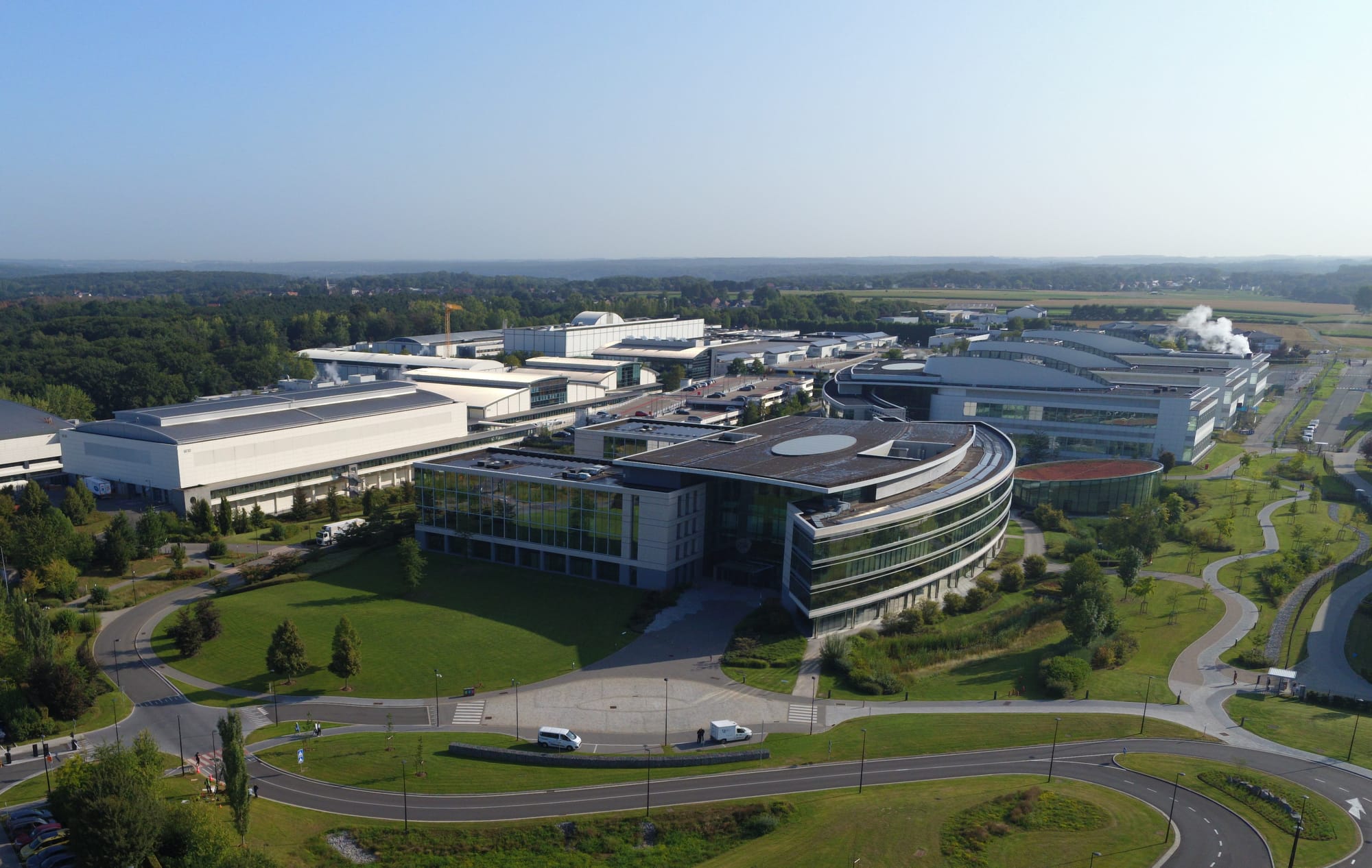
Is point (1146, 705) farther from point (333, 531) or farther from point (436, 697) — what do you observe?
point (333, 531)

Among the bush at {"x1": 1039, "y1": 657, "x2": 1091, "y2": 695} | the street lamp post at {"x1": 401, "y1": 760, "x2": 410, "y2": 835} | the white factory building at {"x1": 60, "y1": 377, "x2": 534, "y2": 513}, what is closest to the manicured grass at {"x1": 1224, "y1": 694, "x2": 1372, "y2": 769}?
the bush at {"x1": 1039, "y1": 657, "x2": 1091, "y2": 695}

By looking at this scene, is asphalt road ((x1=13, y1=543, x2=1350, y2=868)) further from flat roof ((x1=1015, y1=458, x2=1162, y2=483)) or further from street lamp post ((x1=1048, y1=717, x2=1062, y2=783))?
flat roof ((x1=1015, y1=458, x2=1162, y2=483))

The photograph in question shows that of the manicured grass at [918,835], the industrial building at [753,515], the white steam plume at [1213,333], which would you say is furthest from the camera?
the white steam plume at [1213,333]

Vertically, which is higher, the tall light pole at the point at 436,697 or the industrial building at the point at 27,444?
the industrial building at the point at 27,444

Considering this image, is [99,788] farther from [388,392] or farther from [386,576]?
[388,392]

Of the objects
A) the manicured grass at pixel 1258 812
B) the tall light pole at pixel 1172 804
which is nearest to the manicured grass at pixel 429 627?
the manicured grass at pixel 1258 812

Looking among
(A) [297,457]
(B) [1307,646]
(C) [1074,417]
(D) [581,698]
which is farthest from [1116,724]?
(A) [297,457]

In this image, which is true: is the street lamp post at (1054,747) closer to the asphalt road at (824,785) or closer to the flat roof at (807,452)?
the asphalt road at (824,785)
